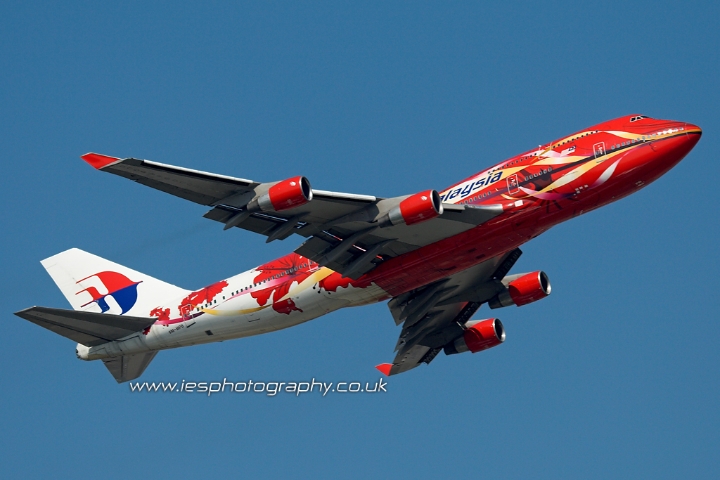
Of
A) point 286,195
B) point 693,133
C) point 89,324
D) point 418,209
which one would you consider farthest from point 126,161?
point 693,133

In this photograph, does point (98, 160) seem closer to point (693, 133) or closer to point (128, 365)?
point (128, 365)

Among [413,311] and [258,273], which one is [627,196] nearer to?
[413,311]

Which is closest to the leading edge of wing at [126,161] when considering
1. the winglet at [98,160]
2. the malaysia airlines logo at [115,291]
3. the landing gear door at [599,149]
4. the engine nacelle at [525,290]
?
the winglet at [98,160]

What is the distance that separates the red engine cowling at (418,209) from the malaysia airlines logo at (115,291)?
19.3 m

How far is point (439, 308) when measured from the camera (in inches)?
1954

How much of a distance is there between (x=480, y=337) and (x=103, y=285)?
2093 centimetres

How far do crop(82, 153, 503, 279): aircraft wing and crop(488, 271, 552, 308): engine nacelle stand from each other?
8200 millimetres

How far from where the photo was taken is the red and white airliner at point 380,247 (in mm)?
36594

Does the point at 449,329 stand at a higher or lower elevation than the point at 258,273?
lower

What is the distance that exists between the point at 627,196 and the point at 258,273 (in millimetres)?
17569

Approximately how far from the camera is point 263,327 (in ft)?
146

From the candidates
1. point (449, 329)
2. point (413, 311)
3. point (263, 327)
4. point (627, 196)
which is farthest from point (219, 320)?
point (627, 196)

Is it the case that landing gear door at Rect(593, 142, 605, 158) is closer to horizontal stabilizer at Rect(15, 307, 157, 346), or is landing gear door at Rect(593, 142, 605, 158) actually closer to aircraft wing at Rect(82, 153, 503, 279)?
aircraft wing at Rect(82, 153, 503, 279)

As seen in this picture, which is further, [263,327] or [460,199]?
[263,327]
